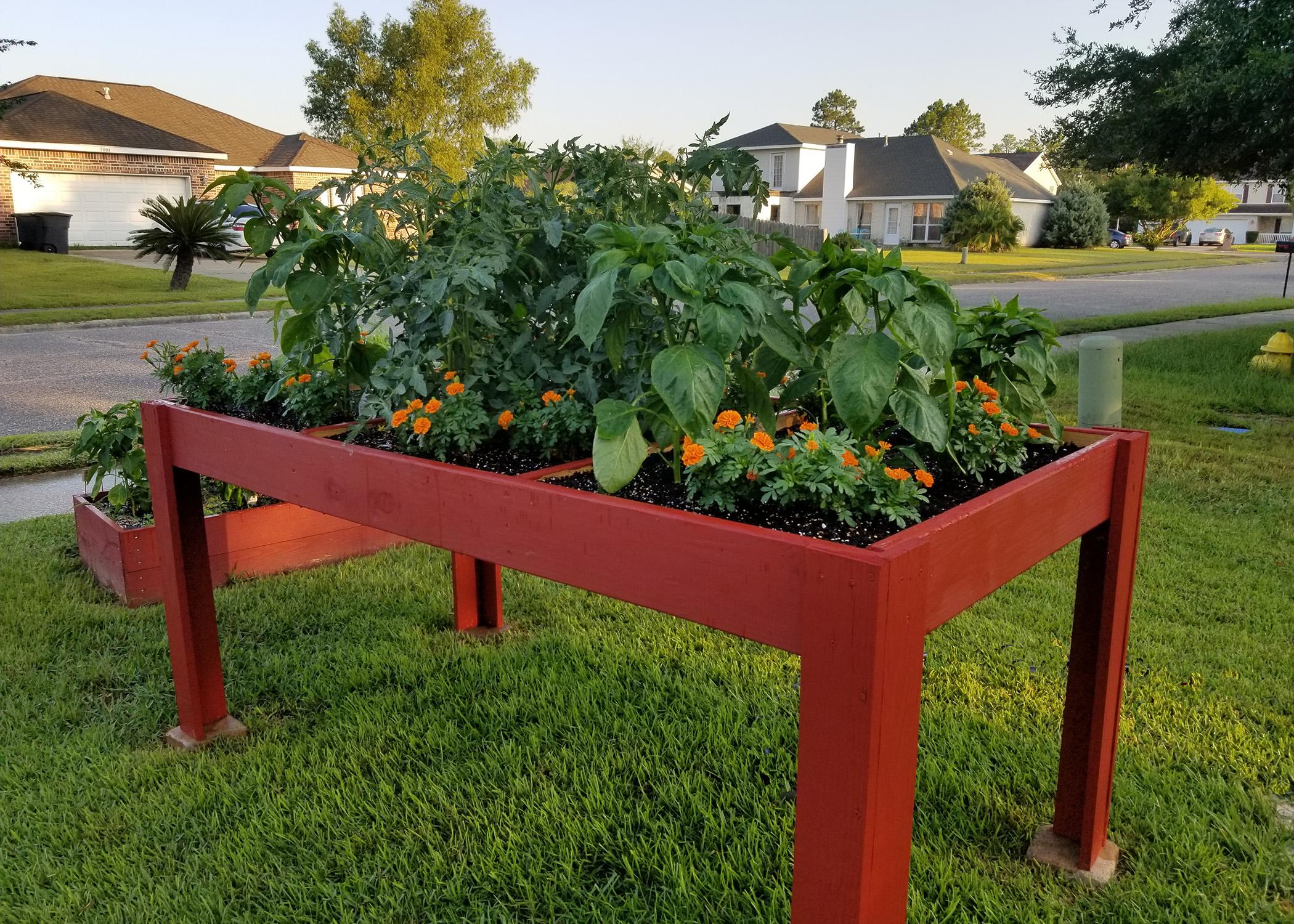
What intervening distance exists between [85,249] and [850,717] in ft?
90.5

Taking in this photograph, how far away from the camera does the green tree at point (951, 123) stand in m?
69.9

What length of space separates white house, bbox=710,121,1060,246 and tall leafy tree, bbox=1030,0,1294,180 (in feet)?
86.7

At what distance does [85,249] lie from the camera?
80.1 ft

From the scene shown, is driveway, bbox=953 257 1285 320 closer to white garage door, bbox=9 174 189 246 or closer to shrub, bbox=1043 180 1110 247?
shrub, bbox=1043 180 1110 247

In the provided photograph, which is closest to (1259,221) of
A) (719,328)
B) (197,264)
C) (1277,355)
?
(197,264)

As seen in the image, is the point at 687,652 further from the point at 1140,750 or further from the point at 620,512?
the point at 620,512

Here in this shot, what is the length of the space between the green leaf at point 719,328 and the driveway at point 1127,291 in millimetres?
12041

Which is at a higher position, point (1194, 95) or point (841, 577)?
point (1194, 95)

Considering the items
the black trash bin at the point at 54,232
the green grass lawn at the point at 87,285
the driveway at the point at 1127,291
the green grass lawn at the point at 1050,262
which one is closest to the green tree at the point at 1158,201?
the green grass lawn at the point at 1050,262

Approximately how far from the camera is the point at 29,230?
2222 centimetres

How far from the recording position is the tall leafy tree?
303 inches

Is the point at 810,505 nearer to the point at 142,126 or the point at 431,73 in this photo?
the point at 142,126

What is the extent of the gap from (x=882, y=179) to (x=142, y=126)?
27.7 metres

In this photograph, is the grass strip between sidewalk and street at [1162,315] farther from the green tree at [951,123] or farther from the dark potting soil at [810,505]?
the green tree at [951,123]
